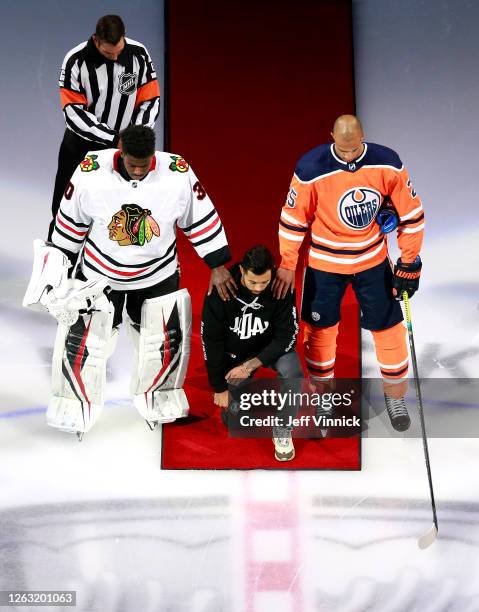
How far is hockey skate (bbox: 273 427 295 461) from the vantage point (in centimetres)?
573

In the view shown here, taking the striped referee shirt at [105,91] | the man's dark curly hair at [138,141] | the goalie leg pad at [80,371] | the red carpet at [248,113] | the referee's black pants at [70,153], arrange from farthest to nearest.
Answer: the red carpet at [248,113] → the referee's black pants at [70,153] → the striped referee shirt at [105,91] → the goalie leg pad at [80,371] → the man's dark curly hair at [138,141]

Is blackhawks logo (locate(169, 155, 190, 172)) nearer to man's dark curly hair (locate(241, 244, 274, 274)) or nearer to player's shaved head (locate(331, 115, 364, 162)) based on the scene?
man's dark curly hair (locate(241, 244, 274, 274))

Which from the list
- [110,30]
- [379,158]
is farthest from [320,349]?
[110,30]

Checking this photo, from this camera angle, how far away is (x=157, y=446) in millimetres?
5797

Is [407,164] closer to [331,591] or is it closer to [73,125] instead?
[73,125]

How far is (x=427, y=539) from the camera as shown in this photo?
5.48m

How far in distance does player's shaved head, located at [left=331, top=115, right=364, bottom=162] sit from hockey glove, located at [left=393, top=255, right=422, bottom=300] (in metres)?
0.51

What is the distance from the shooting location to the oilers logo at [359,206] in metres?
5.40

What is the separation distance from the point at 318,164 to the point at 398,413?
3.75 ft

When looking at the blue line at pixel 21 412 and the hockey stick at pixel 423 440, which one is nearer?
the hockey stick at pixel 423 440

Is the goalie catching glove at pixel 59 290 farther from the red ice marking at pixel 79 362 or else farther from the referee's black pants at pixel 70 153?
the referee's black pants at pixel 70 153

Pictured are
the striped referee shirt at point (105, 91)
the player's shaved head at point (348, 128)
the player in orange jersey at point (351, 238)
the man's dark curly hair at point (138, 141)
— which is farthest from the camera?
the striped referee shirt at point (105, 91)

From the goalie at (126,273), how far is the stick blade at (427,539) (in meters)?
1.08

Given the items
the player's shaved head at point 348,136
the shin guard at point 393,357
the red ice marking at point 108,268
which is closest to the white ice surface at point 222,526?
the shin guard at point 393,357
